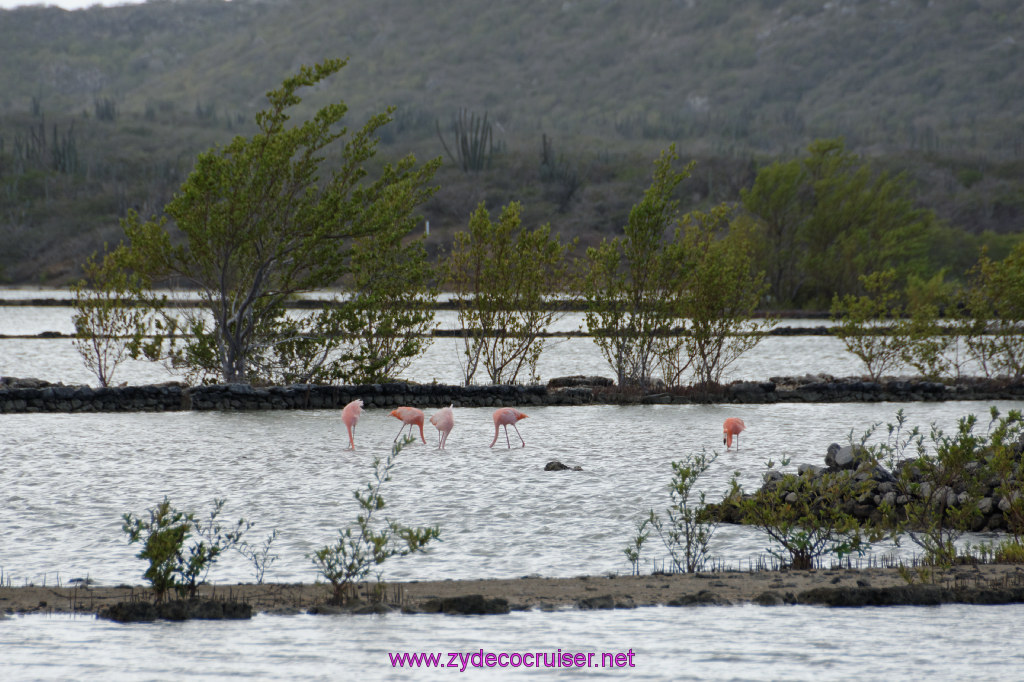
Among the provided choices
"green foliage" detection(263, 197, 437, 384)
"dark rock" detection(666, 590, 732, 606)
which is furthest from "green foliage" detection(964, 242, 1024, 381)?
"dark rock" detection(666, 590, 732, 606)

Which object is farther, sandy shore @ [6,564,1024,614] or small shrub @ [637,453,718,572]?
small shrub @ [637,453,718,572]

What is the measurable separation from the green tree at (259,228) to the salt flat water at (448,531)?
1986 mm

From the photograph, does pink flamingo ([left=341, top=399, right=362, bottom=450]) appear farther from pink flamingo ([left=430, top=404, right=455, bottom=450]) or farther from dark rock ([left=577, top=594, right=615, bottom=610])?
dark rock ([left=577, top=594, right=615, bottom=610])

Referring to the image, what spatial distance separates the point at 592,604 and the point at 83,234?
252ft

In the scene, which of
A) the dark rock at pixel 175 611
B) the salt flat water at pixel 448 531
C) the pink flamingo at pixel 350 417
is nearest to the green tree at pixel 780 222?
the salt flat water at pixel 448 531

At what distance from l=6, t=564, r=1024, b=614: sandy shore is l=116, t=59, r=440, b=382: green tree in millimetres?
12049

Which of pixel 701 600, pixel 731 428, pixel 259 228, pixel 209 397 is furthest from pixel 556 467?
pixel 259 228

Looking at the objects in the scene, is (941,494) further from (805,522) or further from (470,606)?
(470,606)

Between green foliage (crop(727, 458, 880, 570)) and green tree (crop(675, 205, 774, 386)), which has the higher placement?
green tree (crop(675, 205, 774, 386))

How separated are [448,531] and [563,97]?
15028cm

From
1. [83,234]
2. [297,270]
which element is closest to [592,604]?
[297,270]

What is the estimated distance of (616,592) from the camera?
22.3ft

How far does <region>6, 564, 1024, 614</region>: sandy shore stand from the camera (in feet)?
21.2

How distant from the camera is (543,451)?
47.9 ft
